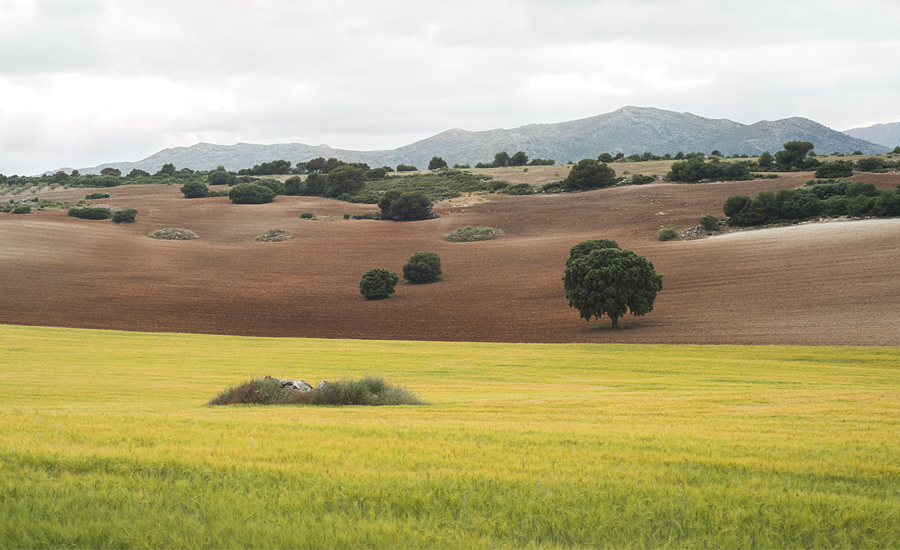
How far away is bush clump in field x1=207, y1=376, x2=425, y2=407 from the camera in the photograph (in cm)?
1436

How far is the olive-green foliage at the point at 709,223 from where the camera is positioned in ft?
219

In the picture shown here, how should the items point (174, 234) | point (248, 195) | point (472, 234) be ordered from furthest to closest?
point (248, 195), point (174, 234), point (472, 234)

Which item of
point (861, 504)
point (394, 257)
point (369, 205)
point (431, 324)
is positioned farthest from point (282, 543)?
point (369, 205)

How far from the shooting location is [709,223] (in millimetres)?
67000

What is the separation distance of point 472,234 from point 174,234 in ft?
124

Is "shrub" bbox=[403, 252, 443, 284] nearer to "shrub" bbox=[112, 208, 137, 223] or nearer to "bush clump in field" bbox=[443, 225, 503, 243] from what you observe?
"bush clump in field" bbox=[443, 225, 503, 243]

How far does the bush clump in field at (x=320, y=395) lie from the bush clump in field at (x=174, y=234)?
69803 mm

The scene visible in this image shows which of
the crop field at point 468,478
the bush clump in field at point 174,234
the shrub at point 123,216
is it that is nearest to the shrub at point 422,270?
the bush clump in field at point 174,234

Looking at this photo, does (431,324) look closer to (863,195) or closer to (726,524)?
(726,524)

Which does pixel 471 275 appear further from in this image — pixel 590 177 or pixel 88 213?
pixel 88 213

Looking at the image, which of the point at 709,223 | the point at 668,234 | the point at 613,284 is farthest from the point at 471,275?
the point at 709,223

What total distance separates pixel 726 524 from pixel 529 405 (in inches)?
332

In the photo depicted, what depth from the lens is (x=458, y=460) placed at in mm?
6438

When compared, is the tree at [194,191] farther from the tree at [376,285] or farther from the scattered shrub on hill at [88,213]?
the tree at [376,285]
